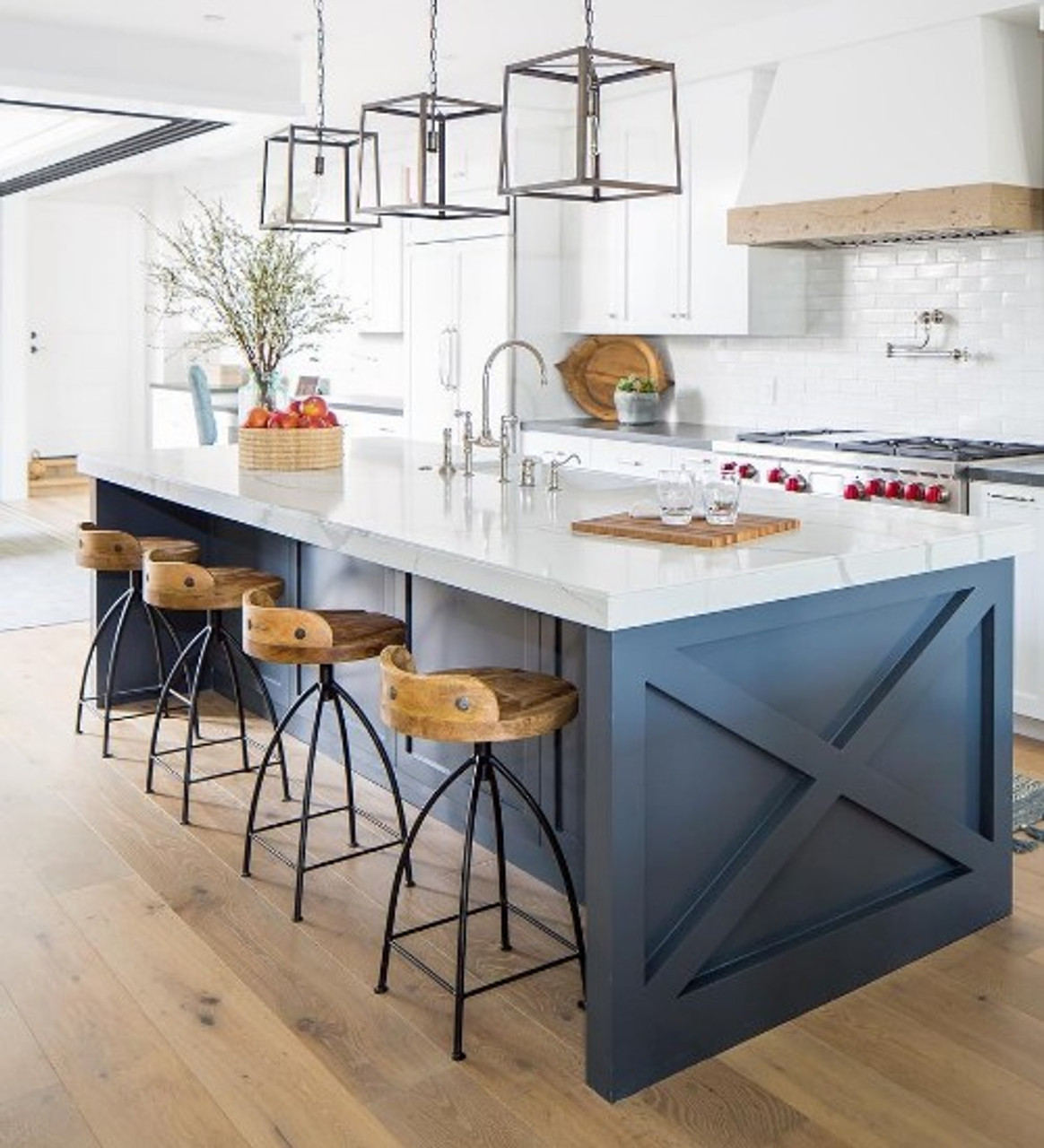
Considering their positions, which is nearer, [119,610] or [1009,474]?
[1009,474]

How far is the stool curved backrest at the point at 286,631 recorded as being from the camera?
347 cm

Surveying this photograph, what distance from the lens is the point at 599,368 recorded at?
7.59m

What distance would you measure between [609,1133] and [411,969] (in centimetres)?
78

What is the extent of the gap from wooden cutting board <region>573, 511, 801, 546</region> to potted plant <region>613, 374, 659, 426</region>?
380cm

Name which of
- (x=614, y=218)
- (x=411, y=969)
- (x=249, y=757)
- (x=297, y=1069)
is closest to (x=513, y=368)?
(x=614, y=218)

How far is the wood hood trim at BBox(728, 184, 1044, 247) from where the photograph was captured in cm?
518

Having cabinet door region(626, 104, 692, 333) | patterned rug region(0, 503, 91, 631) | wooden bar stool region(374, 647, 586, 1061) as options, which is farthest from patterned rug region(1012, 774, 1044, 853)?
patterned rug region(0, 503, 91, 631)

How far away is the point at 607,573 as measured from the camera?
2748 mm

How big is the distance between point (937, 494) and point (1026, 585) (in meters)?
0.44

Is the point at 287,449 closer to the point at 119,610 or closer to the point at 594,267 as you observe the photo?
the point at 119,610

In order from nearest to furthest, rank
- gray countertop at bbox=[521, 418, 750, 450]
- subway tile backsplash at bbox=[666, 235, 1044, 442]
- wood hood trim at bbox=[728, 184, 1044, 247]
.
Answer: wood hood trim at bbox=[728, 184, 1044, 247]
subway tile backsplash at bbox=[666, 235, 1044, 442]
gray countertop at bbox=[521, 418, 750, 450]

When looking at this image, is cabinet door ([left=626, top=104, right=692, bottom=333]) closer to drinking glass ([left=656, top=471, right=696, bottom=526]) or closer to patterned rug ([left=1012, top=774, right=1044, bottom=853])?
patterned rug ([left=1012, top=774, right=1044, bottom=853])

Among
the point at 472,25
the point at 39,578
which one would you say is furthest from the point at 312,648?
the point at 39,578

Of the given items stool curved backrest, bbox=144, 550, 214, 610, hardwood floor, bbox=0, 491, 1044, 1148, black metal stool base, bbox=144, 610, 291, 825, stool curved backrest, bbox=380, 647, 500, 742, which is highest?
stool curved backrest, bbox=144, 550, 214, 610
